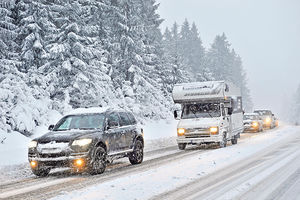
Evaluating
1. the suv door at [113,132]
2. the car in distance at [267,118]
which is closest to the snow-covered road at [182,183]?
the suv door at [113,132]

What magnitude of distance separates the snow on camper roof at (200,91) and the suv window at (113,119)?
657 centimetres

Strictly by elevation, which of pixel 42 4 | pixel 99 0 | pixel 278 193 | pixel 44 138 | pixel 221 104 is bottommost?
pixel 278 193

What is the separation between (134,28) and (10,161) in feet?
73.5

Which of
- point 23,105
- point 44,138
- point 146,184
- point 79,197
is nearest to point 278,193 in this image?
point 146,184

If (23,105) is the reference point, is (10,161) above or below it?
below

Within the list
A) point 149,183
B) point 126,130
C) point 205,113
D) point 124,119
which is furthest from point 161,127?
point 149,183

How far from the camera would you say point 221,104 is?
18703 mm

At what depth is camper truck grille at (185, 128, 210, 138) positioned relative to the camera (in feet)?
58.2

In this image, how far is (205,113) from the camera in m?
18.7

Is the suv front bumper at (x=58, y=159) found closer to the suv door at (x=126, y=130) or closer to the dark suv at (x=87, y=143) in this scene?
the dark suv at (x=87, y=143)

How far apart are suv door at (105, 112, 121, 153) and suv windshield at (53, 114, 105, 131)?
258 mm

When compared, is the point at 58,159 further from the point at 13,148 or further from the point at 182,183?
the point at 13,148

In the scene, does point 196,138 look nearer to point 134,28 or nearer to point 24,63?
point 24,63

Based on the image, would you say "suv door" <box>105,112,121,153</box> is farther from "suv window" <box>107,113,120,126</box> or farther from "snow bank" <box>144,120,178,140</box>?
"snow bank" <box>144,120,178,140</box>
